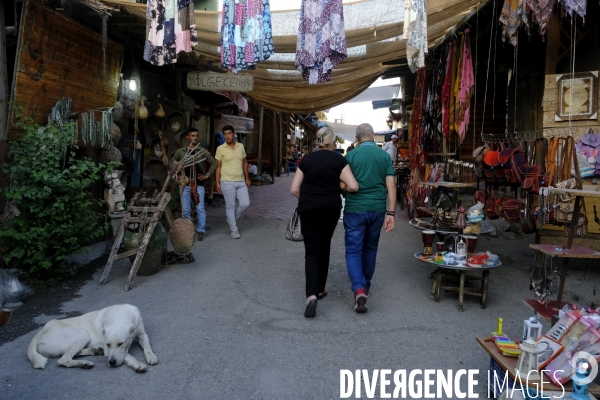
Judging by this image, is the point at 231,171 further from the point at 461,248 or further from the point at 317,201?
the point at 461,248

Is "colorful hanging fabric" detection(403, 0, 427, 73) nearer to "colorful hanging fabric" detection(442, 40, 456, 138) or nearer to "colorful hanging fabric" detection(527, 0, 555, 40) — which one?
"colorful hanging fabric" detection(527, 0, 555, 40)

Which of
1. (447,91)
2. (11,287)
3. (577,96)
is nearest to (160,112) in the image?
(11,287)

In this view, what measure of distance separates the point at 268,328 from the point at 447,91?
18.2 feet

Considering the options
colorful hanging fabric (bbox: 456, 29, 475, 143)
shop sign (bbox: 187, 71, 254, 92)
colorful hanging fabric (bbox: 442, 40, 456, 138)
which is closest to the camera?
colorful hanging fabric (bbox: 456, 29, 475, 143)

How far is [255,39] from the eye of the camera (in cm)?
668

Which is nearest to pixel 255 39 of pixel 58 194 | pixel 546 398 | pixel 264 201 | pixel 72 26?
pixel 72 26

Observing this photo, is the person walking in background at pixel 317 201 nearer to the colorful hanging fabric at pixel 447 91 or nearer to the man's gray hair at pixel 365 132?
the man's gray hair at pixel 365 132

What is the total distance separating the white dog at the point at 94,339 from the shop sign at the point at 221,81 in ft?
18.5

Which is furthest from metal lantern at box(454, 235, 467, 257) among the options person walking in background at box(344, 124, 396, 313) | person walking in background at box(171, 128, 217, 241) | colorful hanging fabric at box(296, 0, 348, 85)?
person walking in background at box(171, 128, 217, 241)

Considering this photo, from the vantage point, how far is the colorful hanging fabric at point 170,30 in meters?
6.64

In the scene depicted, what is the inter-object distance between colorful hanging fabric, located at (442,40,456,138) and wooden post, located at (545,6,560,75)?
1548mm

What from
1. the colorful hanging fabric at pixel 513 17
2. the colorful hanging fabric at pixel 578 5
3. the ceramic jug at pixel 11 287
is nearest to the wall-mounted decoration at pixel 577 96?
the colorful hanging fabric at pixel 513 17

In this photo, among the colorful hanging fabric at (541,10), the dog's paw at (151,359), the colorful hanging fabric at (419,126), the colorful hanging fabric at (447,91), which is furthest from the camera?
the colorful hanging fabric at (419,126)

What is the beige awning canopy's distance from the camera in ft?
23.8
